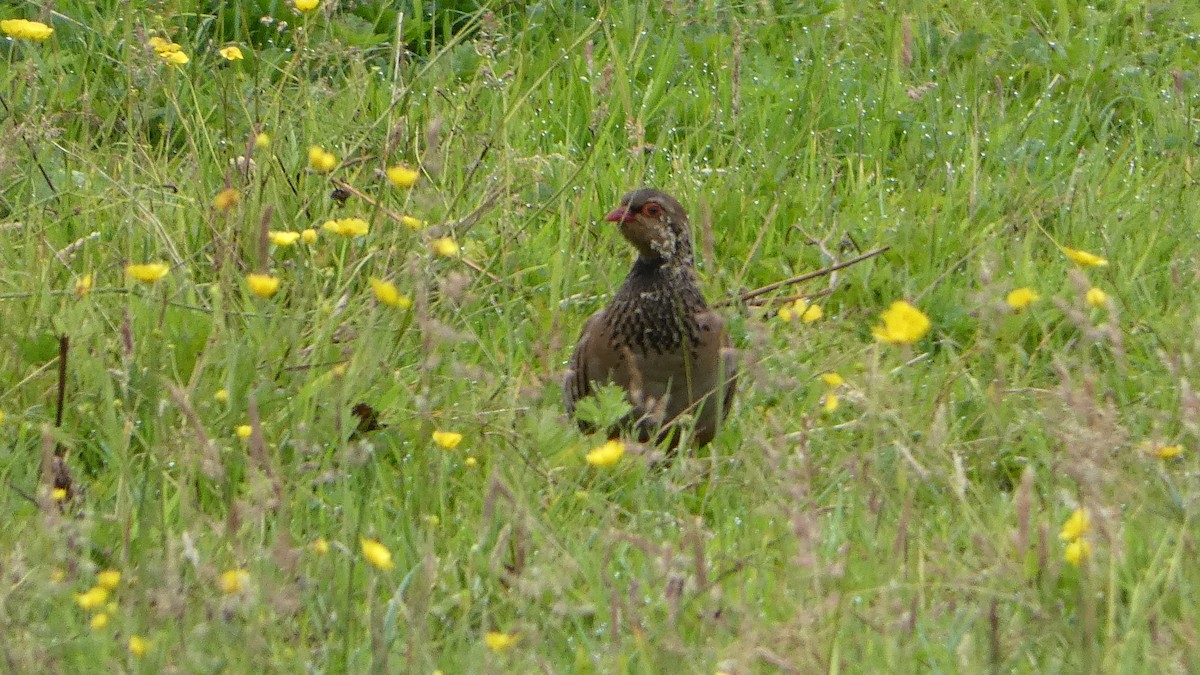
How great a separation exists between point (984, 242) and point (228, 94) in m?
2.44

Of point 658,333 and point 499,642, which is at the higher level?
point 499,642

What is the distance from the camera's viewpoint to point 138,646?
249 centimetres

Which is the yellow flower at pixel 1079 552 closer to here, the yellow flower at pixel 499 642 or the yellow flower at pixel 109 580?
the yellow flower at pixel 499 642

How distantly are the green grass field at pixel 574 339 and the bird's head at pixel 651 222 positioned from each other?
0.36 m

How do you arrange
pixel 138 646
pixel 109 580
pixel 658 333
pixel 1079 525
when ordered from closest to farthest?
pixel 138 646 → pixel 1079 525 → pixel 109 580 → pixel 658 333

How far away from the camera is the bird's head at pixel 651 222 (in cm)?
442

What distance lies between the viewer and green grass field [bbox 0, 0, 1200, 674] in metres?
2.71

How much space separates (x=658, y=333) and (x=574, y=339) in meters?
0.51

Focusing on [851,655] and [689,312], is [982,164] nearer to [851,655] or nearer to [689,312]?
[689,312]

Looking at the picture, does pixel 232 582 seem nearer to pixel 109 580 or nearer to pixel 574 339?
pixel 109 580

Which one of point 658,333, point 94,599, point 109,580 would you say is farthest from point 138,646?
point 658,333

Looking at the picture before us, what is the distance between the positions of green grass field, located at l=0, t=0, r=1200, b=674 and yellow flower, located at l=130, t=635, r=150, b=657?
52 millimetres

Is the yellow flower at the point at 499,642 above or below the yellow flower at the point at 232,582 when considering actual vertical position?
below

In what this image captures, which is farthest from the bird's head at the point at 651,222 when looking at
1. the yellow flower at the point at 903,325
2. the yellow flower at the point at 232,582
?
the yellow flower at the point at 232,582
